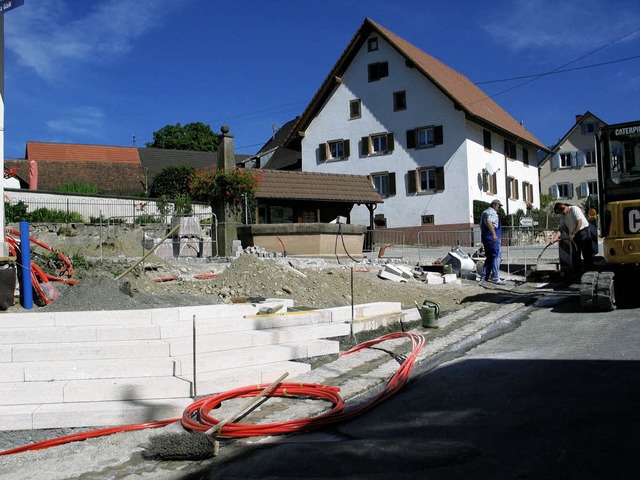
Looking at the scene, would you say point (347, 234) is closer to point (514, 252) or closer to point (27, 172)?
point (514, 252)

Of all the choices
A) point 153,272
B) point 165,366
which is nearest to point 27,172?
point 153,272

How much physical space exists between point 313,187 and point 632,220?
68.7 ft

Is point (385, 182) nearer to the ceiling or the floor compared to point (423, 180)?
nearer to the ceiling

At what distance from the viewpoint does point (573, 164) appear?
5425cm

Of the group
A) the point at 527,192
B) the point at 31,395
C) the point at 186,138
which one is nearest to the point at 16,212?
the point at 31,395

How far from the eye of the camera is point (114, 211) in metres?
27.9

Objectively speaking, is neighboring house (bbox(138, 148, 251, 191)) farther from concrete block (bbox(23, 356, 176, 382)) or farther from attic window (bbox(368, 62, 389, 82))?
concrete block (bbox(23, 356, 176, 382))

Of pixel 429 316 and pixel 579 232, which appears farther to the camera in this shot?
pixel 579 232

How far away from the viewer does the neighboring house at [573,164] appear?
53562 mm

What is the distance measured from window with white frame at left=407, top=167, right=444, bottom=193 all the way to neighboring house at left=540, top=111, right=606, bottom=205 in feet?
68.4

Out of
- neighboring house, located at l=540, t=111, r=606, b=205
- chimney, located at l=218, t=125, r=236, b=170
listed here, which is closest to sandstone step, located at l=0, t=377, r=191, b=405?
chimney, located at l=218, t=125, r=236, b=170

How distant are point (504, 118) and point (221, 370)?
137 ft

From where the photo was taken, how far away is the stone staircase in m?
4.87

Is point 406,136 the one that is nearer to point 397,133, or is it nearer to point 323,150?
point 397,133
